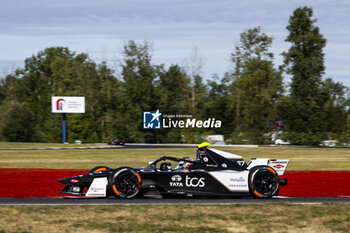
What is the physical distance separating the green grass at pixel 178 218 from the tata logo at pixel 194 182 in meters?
1.25

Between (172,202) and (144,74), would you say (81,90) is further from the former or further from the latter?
(172,202)

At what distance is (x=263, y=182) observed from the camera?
1028cm

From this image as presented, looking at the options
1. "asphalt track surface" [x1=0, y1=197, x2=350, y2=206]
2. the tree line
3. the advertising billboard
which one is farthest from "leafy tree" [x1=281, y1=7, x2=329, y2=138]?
"asphalt track surface" [x1=0, y1=197, x2=350, y2=206]

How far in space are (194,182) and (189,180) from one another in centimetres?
12

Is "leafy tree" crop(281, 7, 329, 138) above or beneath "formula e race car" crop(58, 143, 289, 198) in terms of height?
above

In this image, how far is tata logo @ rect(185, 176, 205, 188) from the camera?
998 centimetres

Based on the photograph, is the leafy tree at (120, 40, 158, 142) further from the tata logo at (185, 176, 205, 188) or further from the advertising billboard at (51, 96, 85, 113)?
the tata logo at (185, 176, 205, 188)

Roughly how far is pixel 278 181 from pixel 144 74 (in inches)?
2116

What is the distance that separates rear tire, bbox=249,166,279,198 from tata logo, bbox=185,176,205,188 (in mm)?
1097

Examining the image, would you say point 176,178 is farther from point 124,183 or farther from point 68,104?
point 68,104

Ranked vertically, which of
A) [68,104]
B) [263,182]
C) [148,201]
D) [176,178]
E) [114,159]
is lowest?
[114,159]

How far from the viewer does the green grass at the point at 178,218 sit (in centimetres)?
679

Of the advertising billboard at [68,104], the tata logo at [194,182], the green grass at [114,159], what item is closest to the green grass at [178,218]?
the tata logo at [194,182]

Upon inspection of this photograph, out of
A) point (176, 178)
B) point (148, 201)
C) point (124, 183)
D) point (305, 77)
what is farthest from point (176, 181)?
point (305, 77)
